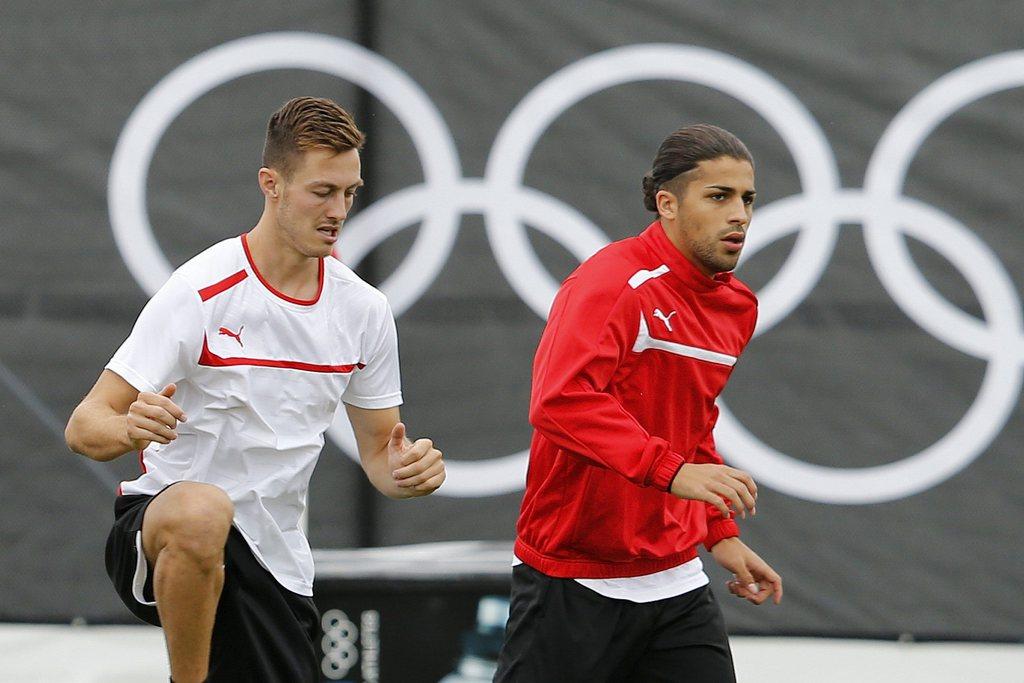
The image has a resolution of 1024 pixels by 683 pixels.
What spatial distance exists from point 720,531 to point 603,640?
479mm

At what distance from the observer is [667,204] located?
357cm

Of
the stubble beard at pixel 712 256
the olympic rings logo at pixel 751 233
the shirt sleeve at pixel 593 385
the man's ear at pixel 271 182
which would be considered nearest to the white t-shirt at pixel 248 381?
the man's ear at pixel 271 182

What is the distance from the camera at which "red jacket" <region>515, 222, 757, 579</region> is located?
328 cm

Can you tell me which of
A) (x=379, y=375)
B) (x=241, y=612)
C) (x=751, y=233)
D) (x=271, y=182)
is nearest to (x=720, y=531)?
(x=379, y=375)

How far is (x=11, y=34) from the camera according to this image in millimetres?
6348

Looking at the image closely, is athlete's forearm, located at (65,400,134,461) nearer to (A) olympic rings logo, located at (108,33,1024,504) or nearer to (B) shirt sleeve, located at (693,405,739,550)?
(B) shirt sleeve, located at (693,405,739,550)

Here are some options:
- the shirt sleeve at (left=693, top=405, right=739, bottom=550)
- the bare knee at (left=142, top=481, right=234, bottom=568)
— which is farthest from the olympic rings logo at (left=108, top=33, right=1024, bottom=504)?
the bare knee at (left=142, top=481, right=234, bottom=568)

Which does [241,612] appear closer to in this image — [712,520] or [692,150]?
[712,520]

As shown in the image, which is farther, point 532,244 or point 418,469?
point 532,244

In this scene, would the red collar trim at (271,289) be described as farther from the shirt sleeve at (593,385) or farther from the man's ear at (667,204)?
the man's ear at (667,204)

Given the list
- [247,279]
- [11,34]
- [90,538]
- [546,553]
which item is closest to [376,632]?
[546,553]

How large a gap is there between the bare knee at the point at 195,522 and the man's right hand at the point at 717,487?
989 mm

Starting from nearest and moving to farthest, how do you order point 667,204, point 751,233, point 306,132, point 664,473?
point 664,473 → point 306,132 → point 667,204 → point 751,233

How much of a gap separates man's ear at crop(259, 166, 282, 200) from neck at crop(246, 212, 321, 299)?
6 cm
